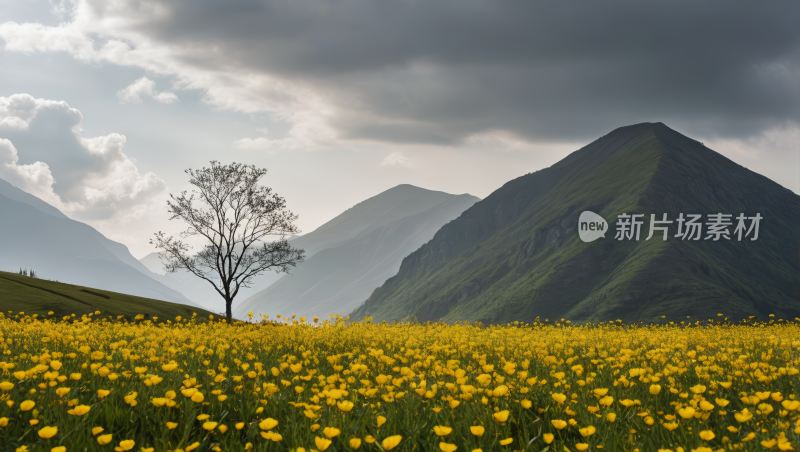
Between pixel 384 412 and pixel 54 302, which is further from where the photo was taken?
pixel 54 302

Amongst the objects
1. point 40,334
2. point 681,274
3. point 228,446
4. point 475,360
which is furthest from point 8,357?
point 681,274

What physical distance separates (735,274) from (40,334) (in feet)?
704

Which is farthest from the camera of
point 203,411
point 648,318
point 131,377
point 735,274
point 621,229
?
point 621,229

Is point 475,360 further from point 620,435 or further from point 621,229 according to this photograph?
point 621,229

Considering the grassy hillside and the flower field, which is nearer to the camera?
the flower field

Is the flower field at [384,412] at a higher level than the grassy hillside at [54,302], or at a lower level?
higher

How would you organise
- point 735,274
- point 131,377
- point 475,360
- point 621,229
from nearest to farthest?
point 131,377 → point 475,360 → point 735,274 → point 621,229

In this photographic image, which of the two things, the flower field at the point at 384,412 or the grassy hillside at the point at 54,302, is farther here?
the grassy hillside at the point at 54,302

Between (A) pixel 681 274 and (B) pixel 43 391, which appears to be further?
(A) pixel 681 274

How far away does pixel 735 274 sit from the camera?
576 ft

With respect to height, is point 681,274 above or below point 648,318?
above

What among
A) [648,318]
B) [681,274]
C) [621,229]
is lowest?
[648,318]

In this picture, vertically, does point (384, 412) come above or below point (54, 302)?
above

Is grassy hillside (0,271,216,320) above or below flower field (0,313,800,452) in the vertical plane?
below
